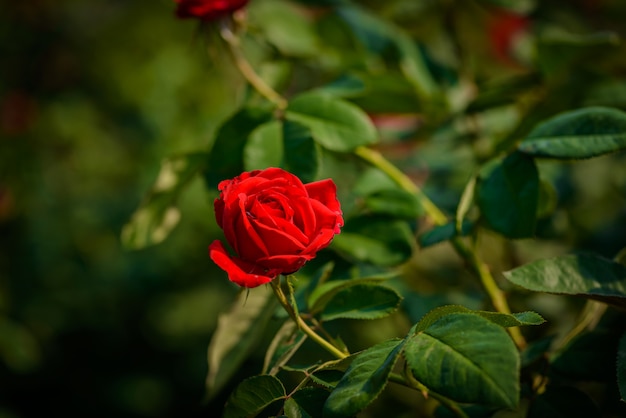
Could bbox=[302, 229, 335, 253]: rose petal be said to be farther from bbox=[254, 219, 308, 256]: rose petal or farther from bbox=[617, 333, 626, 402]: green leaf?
bbox=[617, 333, 626, 402]: green leaf

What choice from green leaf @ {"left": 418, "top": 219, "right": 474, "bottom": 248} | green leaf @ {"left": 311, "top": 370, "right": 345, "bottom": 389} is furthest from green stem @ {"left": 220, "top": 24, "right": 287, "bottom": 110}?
green leaf @ {"left": 311, "top": 370, "right": 345, "bottom": 389}

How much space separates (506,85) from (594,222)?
0.40 metres

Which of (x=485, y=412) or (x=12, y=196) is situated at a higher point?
(x=485, y=412)

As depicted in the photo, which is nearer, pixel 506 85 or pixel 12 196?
pixel 506 85

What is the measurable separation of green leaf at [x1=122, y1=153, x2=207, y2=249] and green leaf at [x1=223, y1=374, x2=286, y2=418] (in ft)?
1.04

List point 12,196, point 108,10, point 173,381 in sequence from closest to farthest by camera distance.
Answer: point 173,381 < point 12,196 < point 108,10

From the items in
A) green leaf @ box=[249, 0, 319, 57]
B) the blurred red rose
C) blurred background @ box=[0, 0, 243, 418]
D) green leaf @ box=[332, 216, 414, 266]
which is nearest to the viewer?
green leaf @ box=[332, 216, 414, 266]

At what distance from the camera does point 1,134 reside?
86.9 inches

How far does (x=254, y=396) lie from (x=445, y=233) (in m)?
0.27

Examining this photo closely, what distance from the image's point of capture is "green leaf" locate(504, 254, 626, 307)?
54 cm

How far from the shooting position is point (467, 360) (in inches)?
16.2

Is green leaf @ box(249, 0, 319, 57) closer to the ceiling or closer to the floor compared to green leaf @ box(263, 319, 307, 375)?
closer to the ceiling

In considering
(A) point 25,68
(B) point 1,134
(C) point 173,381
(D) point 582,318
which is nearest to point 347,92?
(D) point 582,318

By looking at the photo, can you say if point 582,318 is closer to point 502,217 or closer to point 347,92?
point 502,217
